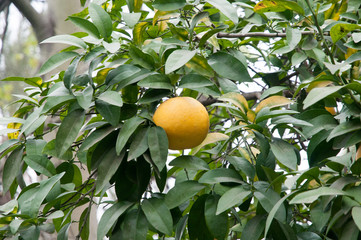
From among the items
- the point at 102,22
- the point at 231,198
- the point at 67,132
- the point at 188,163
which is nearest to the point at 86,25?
the point at 102,22

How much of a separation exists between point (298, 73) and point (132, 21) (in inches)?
27.6

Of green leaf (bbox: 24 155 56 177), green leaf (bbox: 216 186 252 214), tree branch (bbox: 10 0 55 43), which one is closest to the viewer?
green leaf (bbox: 216 186 252 214)

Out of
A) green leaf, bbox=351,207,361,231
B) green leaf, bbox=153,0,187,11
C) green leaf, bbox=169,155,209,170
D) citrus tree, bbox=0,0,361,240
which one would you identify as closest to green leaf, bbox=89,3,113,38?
citrus tree, bbox=0,0,361,240

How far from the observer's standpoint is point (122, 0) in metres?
1.46

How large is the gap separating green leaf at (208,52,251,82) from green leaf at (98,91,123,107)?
24 cm

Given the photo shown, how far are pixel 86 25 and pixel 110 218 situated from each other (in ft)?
1.35

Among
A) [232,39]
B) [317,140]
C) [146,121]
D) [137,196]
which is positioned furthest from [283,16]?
[137,196]

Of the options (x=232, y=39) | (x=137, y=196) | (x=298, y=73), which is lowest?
(x=298, y=73)

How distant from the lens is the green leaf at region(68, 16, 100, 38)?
3.26ft

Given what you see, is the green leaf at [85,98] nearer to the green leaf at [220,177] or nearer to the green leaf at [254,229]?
the green leaf at [220,177]

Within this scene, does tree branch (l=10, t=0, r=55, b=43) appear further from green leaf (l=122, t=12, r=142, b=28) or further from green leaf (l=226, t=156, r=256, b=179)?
green leaf (l=226, t=156, r=256, b=179)

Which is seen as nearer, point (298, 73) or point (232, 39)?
point (232, 39)

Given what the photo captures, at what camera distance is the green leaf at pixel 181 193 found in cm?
94

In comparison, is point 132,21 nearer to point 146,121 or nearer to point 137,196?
point 146,121
